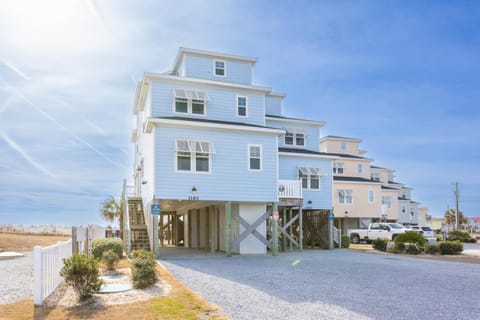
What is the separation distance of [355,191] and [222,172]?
2185 cm

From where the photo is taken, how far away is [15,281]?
13148mm

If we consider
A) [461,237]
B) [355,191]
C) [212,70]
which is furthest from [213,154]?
[461,237]

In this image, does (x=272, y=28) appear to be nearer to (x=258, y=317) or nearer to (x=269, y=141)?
(x=269, y=141)

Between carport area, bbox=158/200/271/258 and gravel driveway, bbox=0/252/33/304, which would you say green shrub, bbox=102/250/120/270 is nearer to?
gravel driveway, bbox=0/252/33/304

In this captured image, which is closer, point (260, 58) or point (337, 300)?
point (337, 300)

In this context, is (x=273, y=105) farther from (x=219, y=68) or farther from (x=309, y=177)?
(x=219, y=68)

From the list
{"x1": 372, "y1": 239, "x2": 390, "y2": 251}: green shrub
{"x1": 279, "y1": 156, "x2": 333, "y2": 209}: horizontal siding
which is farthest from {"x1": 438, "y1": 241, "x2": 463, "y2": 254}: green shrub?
{"x1": 279, "y1": 156, "x2": 333, "y2": 209}: horizontal siding

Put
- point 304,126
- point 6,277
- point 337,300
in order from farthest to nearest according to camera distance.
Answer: point 304,126
point 6,277
point 337,300

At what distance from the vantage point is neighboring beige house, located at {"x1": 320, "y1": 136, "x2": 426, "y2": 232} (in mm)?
39000

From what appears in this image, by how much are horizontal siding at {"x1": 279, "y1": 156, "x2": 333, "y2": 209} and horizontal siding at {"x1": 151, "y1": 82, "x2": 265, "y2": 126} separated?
452 cm

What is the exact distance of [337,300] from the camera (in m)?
9.99

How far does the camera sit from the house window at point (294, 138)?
29569 millimetres

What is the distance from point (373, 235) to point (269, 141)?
52.9ft

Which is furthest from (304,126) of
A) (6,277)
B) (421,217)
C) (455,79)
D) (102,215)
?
(421,217)
